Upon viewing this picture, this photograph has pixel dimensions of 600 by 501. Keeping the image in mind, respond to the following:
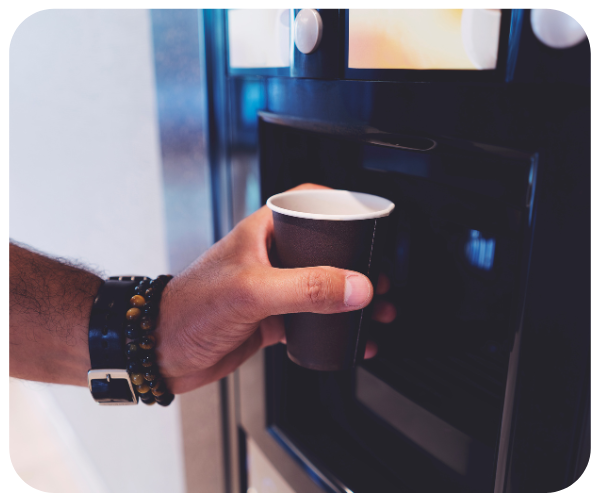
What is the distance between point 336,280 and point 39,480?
1563mm

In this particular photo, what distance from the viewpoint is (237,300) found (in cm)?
51

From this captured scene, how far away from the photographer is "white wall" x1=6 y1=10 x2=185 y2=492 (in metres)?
0.85

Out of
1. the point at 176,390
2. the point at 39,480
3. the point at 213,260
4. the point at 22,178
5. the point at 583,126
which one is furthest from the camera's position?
the point at 39,480

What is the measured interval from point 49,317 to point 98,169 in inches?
17.8

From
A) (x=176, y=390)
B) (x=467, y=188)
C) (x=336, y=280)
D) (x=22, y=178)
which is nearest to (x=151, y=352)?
(x=176, y=390)

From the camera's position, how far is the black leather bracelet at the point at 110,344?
61 centimetres

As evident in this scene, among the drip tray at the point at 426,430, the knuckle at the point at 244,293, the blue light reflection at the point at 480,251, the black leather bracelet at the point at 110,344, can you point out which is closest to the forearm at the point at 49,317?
the black leather bracelet at the point at 110,344

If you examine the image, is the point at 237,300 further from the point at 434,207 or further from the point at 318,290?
the point at 434,207

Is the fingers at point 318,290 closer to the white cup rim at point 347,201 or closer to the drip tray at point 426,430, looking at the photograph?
the white cup rim at point 347,201

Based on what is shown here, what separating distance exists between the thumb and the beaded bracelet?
220mm

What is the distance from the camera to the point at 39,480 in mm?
1548

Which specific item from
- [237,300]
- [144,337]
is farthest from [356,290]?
[144,337]
